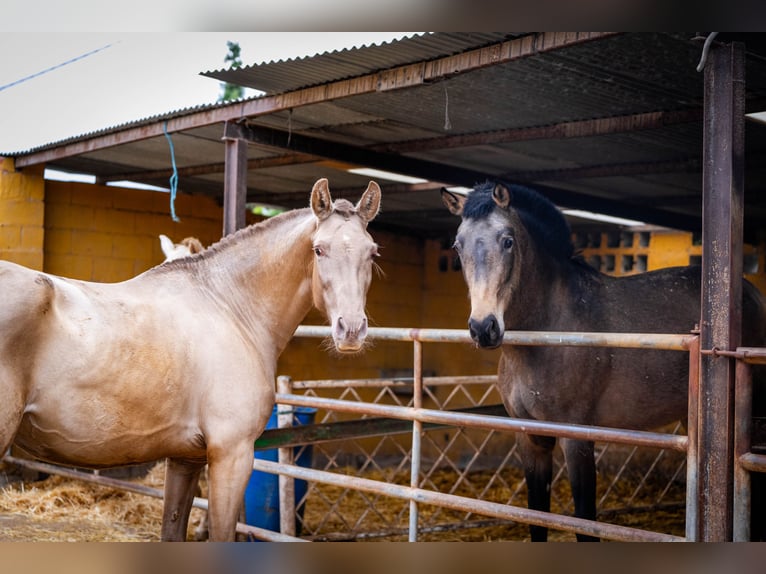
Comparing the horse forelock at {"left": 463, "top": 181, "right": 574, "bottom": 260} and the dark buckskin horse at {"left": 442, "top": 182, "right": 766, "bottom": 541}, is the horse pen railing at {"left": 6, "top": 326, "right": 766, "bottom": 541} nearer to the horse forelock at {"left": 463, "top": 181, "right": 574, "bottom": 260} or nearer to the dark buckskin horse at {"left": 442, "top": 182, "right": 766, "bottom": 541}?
the dark buckskin horse at {"left": 442, "top": 182, "right": 766, "bottom": 541}

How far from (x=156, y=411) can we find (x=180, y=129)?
2867 mm

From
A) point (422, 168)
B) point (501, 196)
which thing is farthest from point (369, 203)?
point (422, 168)

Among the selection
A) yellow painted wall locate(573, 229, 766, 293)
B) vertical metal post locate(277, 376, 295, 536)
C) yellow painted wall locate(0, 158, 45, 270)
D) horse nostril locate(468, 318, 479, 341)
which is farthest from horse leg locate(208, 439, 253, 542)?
yellow painted wall locate(573, 229, 766, 293)

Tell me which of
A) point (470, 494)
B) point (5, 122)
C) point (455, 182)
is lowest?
point (470, 494)

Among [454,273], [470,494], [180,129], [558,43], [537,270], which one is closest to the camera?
[558,43]

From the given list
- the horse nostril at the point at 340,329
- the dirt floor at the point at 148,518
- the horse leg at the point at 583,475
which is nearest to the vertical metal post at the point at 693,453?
the horse leg at the point at 583,475

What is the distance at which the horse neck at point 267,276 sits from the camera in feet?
11.8

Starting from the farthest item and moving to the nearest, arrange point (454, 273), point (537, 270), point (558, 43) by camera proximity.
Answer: point (454, 273), point (537, 270), point (558, 43)

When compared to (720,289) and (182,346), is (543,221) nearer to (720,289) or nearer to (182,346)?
(720,289)

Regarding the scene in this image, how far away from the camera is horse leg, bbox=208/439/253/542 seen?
324 centimetres
